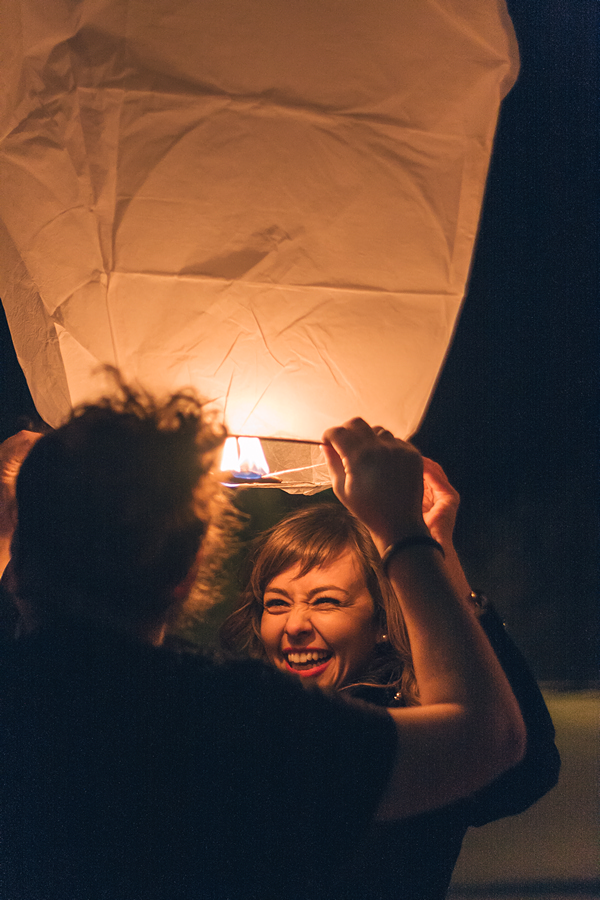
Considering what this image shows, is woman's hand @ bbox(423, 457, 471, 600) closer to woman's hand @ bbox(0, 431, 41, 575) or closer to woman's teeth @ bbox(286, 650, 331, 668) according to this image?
woman's teeth @ bbox(286, 650, 331, 668)

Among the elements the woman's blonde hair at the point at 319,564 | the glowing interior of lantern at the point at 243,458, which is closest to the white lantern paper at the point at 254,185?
the glowing interior of lantern at the point at 243,458

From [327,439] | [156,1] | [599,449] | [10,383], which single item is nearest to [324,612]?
[327,439]

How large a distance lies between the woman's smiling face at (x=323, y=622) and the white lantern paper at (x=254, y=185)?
45cm

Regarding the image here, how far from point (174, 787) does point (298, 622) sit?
→ 527 mm

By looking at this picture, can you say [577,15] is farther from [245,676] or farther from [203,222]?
[245,676]

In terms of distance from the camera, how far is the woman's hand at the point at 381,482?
470mm

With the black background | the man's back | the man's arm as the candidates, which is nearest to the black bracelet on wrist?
the man's arm

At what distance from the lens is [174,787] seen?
38cm

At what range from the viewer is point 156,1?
1.47ft

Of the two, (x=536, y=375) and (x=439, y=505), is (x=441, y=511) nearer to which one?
(x=439, y=505)

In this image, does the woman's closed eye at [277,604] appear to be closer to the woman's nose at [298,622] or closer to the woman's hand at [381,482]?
the woman's nose at [298,622]

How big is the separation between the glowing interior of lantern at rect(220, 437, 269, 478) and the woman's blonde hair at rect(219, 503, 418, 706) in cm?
38

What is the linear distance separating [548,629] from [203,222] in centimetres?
244

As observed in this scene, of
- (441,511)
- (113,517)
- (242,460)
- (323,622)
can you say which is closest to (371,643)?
(323,622)
